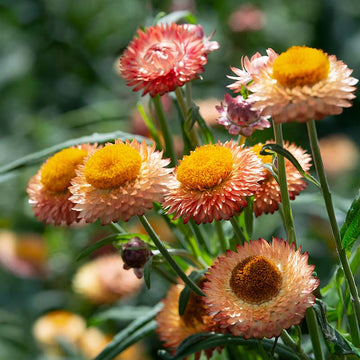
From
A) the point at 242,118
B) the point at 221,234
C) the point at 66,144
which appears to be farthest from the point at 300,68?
the point at 66,144

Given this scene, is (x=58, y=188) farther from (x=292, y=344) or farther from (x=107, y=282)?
(x=107, y=282)

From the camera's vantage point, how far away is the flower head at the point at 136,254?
0.86 m

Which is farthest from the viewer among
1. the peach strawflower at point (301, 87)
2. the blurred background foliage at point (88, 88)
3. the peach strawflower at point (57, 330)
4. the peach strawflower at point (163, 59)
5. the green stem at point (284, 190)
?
the blurred background foliage at point (88, 88)

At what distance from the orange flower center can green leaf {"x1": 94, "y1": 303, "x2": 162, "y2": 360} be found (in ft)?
1.38

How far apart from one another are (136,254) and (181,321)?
0.16 metres

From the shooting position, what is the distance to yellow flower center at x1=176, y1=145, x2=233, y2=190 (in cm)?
81

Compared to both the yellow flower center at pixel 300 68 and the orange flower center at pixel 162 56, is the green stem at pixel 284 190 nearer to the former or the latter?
the yellow flower center at pixel 300 68

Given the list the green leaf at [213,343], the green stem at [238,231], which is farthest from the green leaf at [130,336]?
the green stem at [238,231]

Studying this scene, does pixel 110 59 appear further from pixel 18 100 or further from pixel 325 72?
pixel 325 72

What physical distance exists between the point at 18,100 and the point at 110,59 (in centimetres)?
45

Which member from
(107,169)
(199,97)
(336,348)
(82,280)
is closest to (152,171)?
(107,169)

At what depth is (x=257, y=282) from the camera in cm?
75

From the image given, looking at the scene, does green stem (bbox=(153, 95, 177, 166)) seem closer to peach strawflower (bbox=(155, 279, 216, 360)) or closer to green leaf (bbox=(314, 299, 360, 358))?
peach strawflower (bbox=(155, 279, 216, 360))

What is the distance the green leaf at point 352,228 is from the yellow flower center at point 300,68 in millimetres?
189
